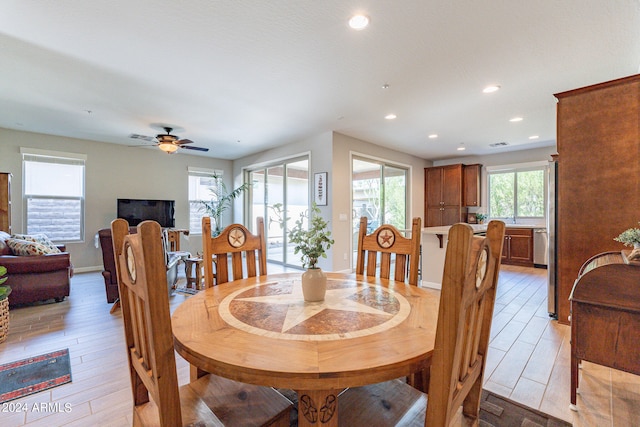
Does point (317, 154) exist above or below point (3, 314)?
above

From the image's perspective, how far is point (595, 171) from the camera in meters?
2.63

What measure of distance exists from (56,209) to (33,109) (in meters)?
2.23

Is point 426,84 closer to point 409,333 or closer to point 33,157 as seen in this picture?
point 409,333

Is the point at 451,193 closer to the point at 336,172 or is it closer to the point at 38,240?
the point at 336,172

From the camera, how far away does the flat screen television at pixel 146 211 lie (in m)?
5.82

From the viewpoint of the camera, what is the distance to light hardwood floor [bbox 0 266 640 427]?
5.43ft

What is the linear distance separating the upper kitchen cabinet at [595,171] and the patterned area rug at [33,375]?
435 cm

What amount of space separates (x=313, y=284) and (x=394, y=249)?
0.77 metres

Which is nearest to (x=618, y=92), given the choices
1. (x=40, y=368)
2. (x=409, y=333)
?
(x=409, y=333)

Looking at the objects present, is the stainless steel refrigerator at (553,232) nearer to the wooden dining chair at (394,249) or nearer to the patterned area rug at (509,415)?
the patterned area rug at (509,415)

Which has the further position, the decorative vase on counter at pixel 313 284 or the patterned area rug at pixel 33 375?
the patterned area rug at pixel 33 375

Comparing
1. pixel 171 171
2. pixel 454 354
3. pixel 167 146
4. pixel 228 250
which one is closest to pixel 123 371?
pixel 228 250

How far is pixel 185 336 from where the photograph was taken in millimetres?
949

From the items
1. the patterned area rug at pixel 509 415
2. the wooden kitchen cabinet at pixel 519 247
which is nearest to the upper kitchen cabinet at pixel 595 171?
the patterned area rug at pixel 509 415
